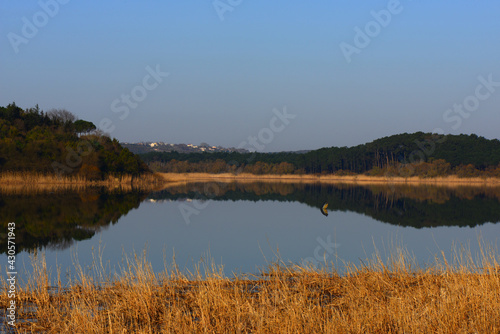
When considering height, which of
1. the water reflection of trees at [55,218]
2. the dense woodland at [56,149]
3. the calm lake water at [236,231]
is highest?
the dense woodland at [56,149]

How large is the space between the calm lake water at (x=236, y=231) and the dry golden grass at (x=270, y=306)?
67.1 inches

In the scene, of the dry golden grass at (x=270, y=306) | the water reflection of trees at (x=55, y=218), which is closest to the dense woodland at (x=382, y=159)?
the water reflection of trees at (x=55, y=218)

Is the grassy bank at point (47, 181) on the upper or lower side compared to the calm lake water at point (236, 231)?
upper

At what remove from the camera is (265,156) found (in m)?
120

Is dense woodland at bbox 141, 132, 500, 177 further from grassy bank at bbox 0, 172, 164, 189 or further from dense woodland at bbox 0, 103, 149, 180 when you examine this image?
grassy bank at bbox 0, 172, 164, 189

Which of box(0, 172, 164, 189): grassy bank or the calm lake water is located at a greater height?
box(0, 172, 164, 189): grassy bank

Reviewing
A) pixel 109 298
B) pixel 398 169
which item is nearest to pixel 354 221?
pixel 109 298

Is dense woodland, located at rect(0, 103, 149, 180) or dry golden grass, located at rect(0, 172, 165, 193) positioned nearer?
dry golden grass, located at rect(0, 172, 165, 193)

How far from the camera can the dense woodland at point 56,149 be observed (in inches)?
1563

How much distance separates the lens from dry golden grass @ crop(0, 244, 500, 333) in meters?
5.55

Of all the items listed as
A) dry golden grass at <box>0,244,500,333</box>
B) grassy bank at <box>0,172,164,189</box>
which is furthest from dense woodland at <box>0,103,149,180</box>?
dry golden grass at <box>0,244,500,333</box>

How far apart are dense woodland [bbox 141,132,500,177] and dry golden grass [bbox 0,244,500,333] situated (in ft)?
230

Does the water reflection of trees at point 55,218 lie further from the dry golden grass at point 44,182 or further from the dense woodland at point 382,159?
the dense woodland at point 382,159

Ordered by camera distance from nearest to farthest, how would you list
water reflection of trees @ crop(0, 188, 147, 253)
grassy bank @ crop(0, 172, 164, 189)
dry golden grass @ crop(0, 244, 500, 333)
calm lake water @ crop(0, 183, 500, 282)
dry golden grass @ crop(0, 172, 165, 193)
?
dry golden grass @ crop(0, 244, 500, 333) → calm lake water @ crop(0, 183, 500, 282) → water reflection of trees @ crop(0, 188, 147, 253) → dry golden grass @ crop(0, 172, 165, 193) → grassy bank @ crop(0, 172, 164, 189)
